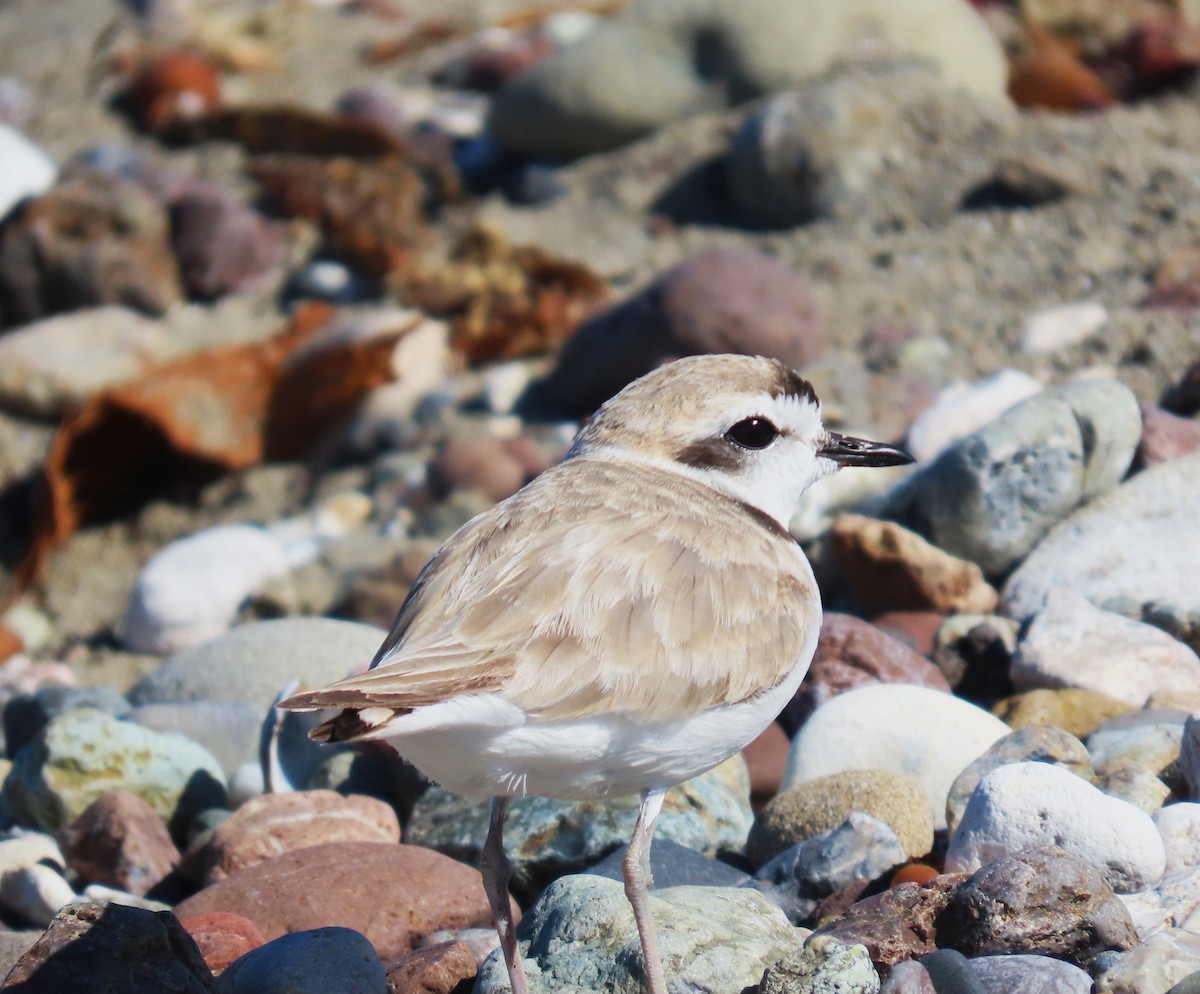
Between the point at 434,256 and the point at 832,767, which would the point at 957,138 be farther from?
the point at 832,767

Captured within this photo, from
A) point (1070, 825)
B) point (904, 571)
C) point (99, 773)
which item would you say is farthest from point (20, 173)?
point (1070, 825)

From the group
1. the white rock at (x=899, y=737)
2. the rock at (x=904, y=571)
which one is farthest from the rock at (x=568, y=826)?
the rock at (x=904, y=571)

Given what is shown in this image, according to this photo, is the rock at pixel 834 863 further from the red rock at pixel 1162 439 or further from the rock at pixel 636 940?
the red rock at pixel 1162 439

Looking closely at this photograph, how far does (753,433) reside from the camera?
3.76m

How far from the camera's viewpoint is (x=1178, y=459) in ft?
17.6

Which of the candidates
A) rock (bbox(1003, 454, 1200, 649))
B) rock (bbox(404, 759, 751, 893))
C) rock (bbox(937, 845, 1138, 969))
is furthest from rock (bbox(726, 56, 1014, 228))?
rock (bbox(937, 845, 1138, 969))

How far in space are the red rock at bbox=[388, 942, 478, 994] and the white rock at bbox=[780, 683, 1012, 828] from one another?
1182 millimetres

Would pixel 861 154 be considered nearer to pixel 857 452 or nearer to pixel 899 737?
pixel 857 452

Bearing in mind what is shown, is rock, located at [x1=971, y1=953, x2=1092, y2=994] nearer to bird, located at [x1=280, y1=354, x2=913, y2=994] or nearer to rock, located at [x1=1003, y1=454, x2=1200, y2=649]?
bird, located at [x1=280, y1=354, x2=913, y2=994]

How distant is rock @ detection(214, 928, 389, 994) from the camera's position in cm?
308

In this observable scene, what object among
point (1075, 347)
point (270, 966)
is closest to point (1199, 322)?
point (1075, 347)

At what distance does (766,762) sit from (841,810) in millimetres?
793

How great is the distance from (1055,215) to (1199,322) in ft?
4.73

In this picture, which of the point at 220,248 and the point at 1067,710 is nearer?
→ the point at 1067,710
